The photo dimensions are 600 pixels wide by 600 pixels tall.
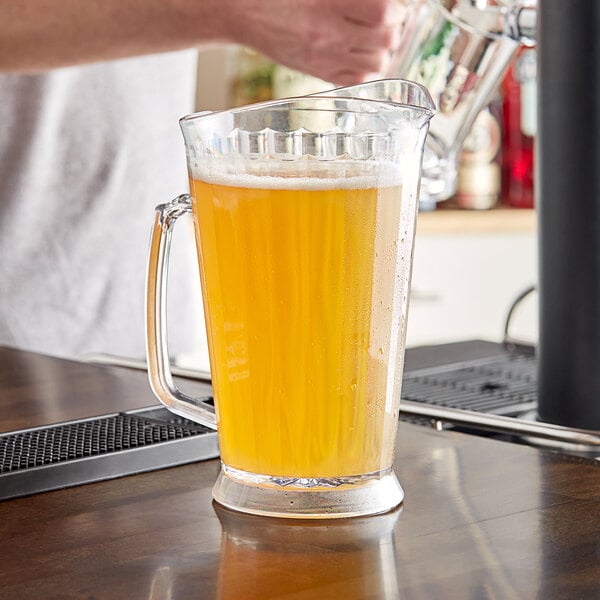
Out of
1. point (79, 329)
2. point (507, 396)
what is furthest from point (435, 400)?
point (79, 329)

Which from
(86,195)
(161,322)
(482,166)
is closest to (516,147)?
(482,166)

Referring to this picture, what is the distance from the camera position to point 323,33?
0.91m

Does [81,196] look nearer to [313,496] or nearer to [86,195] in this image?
[86,195]

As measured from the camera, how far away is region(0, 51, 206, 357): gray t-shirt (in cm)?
149

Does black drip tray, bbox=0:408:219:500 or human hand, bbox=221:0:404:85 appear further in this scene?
human hand, bbox=221:0:404:85

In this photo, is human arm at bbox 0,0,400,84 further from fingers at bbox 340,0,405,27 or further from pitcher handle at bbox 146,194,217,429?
pitcher handle at bbox 146,194,217,429

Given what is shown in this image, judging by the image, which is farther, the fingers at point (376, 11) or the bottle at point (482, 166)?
the bottle at point (482, 166)

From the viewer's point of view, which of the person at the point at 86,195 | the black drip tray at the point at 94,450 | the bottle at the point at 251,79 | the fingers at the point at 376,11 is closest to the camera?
the black drip tray at the point at 94,450

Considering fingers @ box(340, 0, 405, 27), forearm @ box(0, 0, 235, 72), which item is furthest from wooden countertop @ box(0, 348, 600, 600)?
forearm @ box(0, 0, 235, 72)

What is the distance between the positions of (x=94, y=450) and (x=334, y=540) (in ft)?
0.55

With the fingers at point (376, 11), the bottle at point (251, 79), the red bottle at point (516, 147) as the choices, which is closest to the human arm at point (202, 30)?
the fingers at point (376, 11)

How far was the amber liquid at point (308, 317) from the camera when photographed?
0.45 m

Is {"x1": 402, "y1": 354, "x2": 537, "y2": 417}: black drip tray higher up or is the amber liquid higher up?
the amber liquid

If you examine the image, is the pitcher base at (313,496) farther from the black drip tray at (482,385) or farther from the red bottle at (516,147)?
the red bottle at (516,147)
